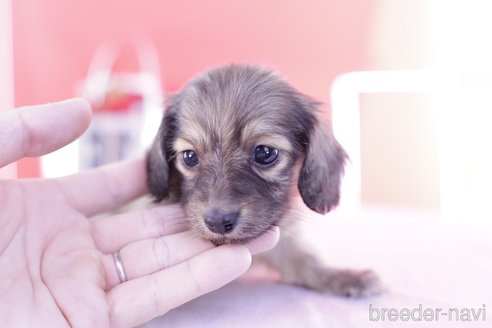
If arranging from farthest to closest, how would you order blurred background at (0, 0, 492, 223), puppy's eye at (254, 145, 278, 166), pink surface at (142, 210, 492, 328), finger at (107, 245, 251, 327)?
1. blurred background at (0, 0, 492, 223)
2. puppy's eye at (254, 145, 278, 166)
3. pink surface at (142, 210, 492, 328)
4. finger at (107, 245, 251, 327)

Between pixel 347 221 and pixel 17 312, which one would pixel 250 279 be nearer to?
pixel 17 312

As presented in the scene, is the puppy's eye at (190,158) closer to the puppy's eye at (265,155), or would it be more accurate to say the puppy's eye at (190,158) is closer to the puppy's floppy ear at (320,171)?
the puppy's eye at (265,155)

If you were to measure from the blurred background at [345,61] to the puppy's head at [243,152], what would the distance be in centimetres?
230

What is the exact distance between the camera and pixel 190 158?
1.54 metres

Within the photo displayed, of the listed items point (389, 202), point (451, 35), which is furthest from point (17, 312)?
point (451, 35)

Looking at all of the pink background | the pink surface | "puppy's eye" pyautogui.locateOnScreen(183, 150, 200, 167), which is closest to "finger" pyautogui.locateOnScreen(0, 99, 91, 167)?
"puppy's eye" pyautogui.locateOnScreen(183, 150, 200, 167)

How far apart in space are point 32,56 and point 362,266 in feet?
9.78

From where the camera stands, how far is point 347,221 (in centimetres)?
262

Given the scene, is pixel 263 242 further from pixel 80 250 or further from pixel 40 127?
pixel 40 127

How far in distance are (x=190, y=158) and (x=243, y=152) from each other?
18 cm

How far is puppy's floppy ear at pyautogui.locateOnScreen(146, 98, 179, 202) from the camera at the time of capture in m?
1.66

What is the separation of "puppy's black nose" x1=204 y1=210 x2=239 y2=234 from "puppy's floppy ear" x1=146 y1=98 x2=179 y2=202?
0.43 metres

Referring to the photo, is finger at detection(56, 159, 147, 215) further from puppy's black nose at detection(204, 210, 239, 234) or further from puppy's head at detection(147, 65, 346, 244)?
puppy's black nose at detection(204, 210, 239, 234)

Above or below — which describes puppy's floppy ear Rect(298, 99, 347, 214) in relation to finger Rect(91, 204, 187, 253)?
above
